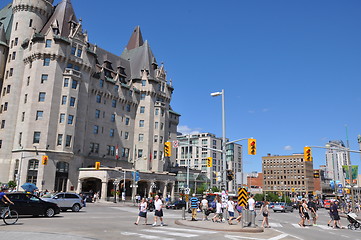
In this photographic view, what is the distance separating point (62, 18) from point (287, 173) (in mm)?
123637

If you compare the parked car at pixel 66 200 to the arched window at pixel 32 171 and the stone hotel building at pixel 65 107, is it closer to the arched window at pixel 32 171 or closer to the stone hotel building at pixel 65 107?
the stone hotel building at pixel 65 107

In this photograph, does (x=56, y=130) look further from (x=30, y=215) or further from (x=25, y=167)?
(x=30, y=215)

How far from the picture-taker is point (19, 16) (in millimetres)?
59594

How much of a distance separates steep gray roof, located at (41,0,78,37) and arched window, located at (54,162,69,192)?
923 inches

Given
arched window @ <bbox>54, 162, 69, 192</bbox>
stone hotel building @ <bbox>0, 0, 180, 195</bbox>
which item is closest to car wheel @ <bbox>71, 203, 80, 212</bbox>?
stone hotel building @ <bbox>0, 0, 180, 195</bbox>

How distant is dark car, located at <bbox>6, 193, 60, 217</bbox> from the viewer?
20781 mm

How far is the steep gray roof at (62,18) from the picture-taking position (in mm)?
58453

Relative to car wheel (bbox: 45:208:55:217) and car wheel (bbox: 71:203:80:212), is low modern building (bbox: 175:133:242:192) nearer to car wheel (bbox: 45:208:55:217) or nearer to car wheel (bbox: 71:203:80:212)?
car wheel (bbox: 71:203:80:212)

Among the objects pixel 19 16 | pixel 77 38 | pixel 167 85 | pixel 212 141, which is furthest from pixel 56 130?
pixel 212 141

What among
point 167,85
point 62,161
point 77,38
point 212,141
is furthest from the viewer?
point 212,141

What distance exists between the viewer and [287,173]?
15025cm

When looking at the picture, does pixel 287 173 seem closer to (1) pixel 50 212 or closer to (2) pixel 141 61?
(2) pixel 141 61

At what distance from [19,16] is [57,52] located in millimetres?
12325

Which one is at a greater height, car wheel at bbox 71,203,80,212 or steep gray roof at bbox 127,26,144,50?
steep gray roof at bbox 127,26,144,50
